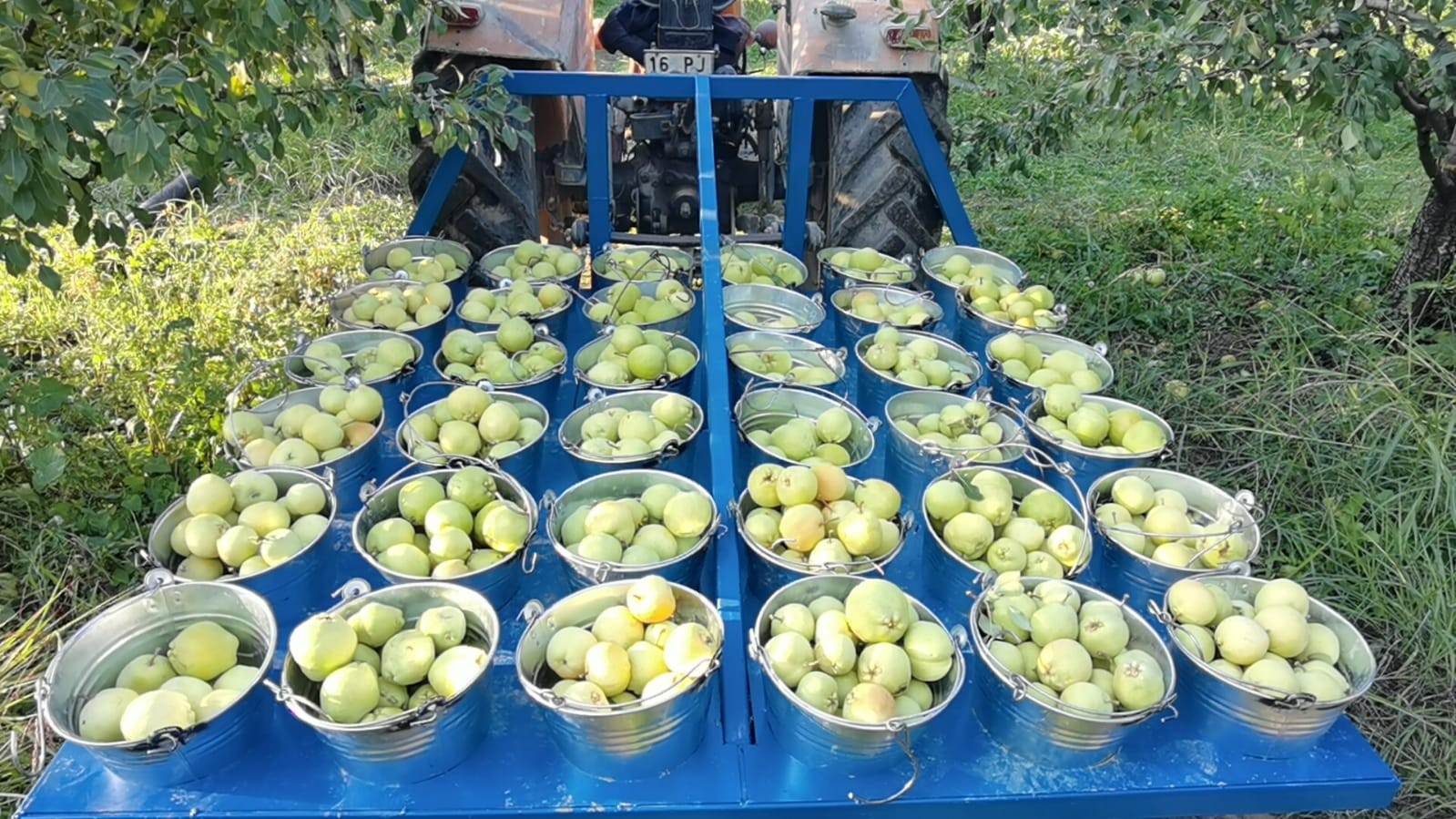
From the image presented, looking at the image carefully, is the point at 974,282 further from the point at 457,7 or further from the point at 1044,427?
the point at 457,7

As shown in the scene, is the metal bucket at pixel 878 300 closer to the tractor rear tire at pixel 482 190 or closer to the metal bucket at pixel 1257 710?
the tractor rear tire at pixel 482 190

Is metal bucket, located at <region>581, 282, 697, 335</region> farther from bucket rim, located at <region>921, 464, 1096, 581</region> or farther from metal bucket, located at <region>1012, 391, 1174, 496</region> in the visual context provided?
metal bucket, located at <region>1012, 391, 1174, 496</region>

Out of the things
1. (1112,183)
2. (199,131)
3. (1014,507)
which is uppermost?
(199,131)

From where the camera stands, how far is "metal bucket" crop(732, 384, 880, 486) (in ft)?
8.43

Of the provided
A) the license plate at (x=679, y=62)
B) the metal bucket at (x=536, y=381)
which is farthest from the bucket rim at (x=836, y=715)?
the license plate at (x=679, y=62)

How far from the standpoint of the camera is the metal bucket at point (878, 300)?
323cm

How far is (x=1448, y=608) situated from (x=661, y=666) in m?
2.38

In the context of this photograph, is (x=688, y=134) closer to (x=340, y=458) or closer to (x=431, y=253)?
(x=431, y=253)

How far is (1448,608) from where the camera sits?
2766 millimetres

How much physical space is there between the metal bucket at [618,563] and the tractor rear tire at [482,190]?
183 centimetres

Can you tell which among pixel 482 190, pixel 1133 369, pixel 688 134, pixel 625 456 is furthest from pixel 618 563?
pixel 1133 369

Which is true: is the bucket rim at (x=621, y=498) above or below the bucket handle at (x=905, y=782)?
above

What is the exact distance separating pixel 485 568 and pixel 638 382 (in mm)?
875

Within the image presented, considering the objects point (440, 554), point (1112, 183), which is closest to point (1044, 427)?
point (440, 554)
